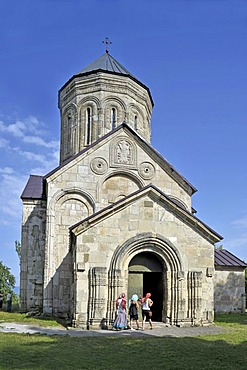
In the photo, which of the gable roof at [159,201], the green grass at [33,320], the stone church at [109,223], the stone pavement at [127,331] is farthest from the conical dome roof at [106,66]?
the stone pavement at [127,331]

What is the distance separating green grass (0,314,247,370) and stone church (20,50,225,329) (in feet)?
8.36

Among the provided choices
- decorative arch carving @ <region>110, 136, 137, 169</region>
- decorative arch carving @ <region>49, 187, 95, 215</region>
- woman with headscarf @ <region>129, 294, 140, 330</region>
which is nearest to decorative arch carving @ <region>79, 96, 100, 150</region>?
decorative arch carving @ <region>110, 136, 137, 169</region>

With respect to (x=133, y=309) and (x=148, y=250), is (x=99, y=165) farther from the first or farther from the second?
(x=133, y=309)

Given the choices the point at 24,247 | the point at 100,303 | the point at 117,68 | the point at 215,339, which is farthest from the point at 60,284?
the point at 117,68

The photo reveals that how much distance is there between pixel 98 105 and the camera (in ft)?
72.7

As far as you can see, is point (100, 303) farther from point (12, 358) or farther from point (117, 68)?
point (117, 68)

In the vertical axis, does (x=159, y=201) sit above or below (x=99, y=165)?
below

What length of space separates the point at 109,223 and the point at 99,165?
15.6 feet

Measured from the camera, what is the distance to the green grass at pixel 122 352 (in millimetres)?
7930

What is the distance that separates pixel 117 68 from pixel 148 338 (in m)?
16.2

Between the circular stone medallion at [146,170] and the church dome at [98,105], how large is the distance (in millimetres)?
A: 3558

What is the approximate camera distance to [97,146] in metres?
18.7

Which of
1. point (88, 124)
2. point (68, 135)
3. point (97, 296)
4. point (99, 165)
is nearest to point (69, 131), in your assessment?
point (68, 135)

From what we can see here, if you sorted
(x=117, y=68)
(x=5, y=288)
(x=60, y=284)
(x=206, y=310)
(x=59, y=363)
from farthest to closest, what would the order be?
(x=5, y=288)
(x=117, y=68)
(x=60, y=284)
(x=206, y=310)
(x=59, y=363)
